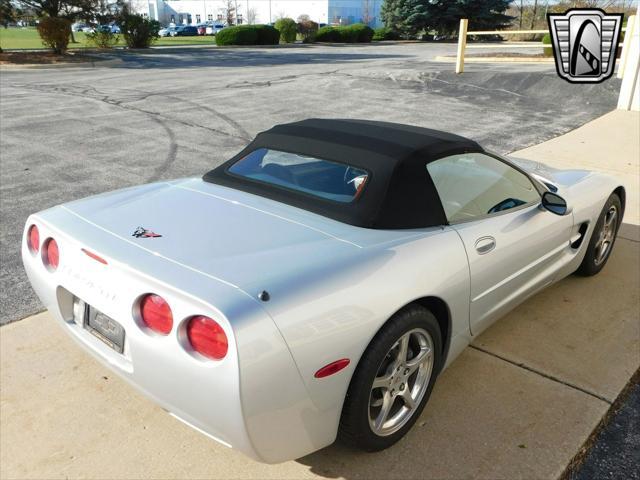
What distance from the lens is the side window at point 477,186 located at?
296 centimetres

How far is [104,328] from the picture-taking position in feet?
7.79

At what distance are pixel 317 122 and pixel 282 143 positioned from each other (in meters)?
0.35

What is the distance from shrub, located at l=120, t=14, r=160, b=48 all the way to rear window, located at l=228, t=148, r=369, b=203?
106 ft

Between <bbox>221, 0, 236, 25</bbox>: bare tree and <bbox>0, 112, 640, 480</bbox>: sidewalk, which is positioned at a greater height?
<bbox>221, 0, 236, 25</bbox>: bare tree

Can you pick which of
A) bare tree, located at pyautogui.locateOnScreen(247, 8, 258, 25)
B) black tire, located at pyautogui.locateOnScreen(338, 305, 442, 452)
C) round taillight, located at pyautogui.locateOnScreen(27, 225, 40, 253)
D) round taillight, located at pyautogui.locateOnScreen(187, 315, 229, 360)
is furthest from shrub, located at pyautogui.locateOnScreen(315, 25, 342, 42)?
round taillight, located at pyautogui.locateOnScreen(187, 315, 229, 360)

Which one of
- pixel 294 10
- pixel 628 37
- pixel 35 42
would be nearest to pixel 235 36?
pixel 35 42

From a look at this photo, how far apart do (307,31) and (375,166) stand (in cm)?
4647

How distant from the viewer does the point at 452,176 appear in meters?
3.11

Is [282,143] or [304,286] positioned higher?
[282,143]

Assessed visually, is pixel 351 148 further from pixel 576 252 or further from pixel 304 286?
pixel 576 252

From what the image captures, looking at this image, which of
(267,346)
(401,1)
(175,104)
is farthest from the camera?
(401,1)

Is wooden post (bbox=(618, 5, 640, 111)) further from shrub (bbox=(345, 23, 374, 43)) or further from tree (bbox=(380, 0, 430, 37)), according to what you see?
tree (bbox=(380, 0, 430, 37))

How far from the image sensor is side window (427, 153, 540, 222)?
2.96 m

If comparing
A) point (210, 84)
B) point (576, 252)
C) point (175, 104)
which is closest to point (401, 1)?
point (210, 84)
